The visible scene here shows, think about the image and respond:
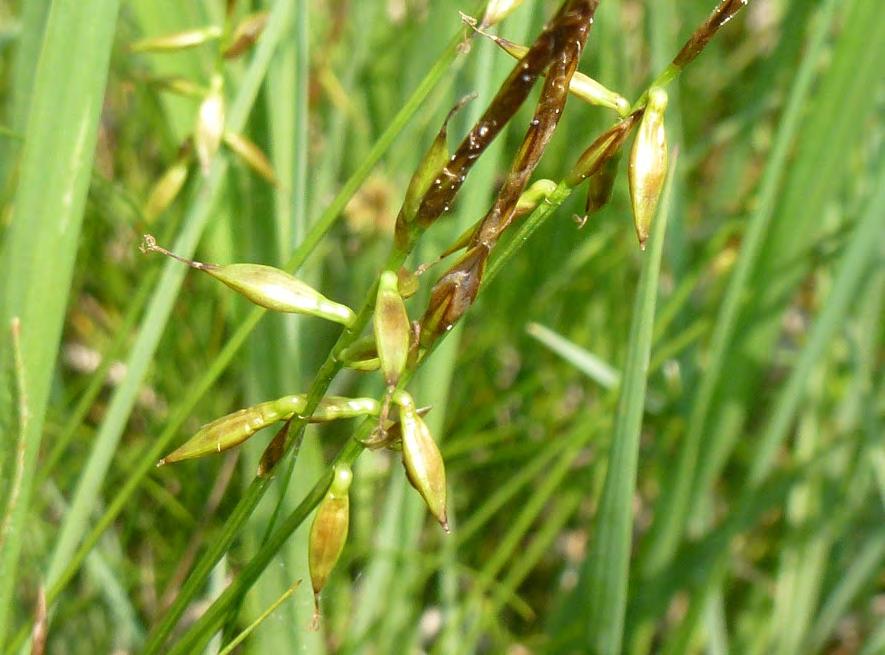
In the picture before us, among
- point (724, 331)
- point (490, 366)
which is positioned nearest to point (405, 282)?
point (724, 331)

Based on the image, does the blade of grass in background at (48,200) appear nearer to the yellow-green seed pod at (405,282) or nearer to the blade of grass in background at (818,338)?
the yellow-green seed pod at (405,282)

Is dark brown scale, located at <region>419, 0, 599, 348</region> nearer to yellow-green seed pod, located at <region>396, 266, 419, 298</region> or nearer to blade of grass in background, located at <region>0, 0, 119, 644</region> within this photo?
yellow-green seed pod, located at <region>396, 266, 419, 298</region>

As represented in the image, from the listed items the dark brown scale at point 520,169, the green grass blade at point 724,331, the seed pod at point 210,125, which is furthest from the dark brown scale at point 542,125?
the green grass blade at point 724,331

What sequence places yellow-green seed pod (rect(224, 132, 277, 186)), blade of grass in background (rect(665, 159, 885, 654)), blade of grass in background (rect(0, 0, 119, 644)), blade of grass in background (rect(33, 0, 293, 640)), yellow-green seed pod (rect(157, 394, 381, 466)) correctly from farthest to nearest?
blade of grass in background (rect(665, 159, 885, 654))
yellow-green seed pod (rect(224, 132, 277, 186))
blade of grass in background (rect(33, 0, 293, 640))
blade of grass in background (rect(0, 0, 119, 644))
yellow-green seed pod (rect(157, 394, 381, 466))

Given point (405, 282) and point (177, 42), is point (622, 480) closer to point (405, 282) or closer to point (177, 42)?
point (405, 282)

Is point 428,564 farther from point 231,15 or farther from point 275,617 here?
point 231,15

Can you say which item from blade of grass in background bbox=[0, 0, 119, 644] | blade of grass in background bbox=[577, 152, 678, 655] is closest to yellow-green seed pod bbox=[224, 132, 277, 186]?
blade of grass in background bbox=[0, 0, 119, 644]
